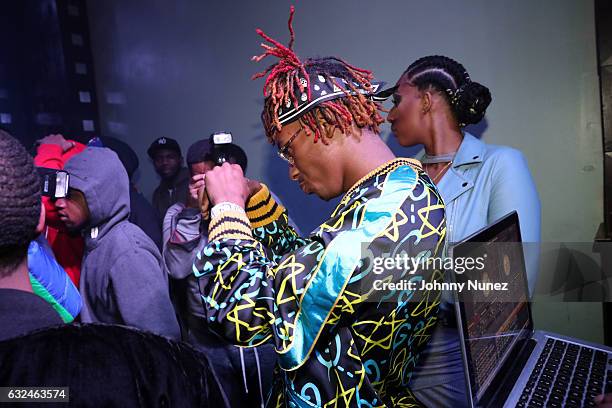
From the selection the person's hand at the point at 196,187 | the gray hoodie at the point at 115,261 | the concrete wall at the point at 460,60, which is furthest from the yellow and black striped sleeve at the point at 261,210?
the concrete wall at the point at 460,60

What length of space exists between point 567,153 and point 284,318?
5.50 ft

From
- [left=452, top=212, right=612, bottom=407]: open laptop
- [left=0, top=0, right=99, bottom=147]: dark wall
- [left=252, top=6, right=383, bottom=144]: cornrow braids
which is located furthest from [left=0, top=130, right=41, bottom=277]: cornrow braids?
[left=0, top=0, right=99, bottom=147]: dark wall

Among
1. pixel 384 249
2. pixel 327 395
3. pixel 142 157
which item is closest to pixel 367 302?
pixel 384 249

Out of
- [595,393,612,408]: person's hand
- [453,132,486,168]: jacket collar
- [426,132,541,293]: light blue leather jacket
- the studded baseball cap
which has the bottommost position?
[595,393,612,408]: person's hand

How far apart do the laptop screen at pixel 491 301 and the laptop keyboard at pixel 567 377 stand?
0.24 ft

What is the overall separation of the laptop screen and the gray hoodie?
3.49 ft

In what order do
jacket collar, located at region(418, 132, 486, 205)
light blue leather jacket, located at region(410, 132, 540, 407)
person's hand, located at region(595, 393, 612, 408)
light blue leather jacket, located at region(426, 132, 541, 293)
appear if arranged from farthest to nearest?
jacket collar, located at region(418, 132, 486, 205) → light blue leather jacket, located at region(426, 132, 541, 293) → light blue leather jacket, located at region(410, 132, 540, 407) → person's hand, located at region(595, 393, 612, 408)

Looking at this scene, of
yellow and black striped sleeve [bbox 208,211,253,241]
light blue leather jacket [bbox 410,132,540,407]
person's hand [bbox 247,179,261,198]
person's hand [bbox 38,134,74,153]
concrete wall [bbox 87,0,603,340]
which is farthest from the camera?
person's hand [bbox 38,134,74,153]

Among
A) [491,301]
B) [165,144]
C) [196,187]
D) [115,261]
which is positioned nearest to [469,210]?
[491,301]

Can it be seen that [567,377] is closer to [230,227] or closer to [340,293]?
[340,293]

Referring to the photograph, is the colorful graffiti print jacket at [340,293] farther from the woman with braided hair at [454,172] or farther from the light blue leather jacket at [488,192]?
the light blue leather jacket at [488,192]

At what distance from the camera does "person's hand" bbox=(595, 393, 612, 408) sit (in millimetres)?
702

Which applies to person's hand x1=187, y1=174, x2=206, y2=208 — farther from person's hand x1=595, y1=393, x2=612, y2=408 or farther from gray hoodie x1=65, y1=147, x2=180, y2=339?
person's hand x1=595, y1=393, x2=612, y2=408

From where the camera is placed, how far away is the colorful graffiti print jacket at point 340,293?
0.72 meters
